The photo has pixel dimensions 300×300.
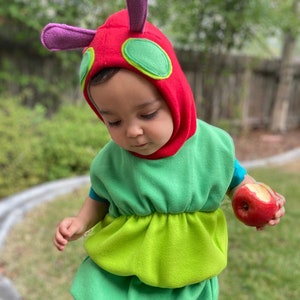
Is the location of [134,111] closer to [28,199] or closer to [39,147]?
[28,199]

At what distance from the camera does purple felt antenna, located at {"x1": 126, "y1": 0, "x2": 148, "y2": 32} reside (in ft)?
4.31

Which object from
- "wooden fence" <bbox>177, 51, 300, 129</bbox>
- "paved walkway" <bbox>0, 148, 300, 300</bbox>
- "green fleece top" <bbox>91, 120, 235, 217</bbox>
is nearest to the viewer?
"green fleece top" <bbox>91, 120, 235, 217</bbox>

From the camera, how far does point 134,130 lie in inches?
55.4

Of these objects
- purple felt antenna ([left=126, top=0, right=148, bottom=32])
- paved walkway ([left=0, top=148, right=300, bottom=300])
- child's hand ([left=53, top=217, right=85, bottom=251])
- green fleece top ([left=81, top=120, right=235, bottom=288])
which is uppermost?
purple felt antenna ([left=126, top=0, right=148, bottom=32])

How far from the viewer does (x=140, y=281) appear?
64.3 inches

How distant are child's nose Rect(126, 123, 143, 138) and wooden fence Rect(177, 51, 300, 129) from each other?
6.35 m

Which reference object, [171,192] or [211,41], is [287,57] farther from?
[171,192]

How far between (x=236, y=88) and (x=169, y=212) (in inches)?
288

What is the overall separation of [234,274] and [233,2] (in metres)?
4.81

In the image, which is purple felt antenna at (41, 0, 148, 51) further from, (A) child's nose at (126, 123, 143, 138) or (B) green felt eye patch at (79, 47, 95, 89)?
(A) child's nose at (126, 123, 143, 138)

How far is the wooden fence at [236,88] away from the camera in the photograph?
7773 mm

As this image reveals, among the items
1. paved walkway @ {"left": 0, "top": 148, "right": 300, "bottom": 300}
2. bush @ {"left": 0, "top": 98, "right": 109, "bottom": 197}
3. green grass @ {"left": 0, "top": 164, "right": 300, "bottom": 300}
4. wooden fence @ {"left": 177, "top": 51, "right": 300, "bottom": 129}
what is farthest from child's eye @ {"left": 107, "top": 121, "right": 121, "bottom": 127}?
wooden fence @ {"left": 177, "top": 51, "right": 300, "bottom": 129}

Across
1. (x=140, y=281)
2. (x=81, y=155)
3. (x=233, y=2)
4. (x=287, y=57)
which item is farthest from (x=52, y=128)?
(x=287, y=57)

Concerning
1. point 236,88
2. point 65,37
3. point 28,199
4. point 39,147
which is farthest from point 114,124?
point 236,88
